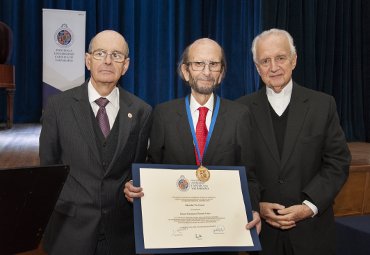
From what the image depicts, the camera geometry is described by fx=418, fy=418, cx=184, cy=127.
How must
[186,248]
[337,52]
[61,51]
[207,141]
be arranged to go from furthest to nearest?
[337,52] < [61,51] < [207,141] < [186,248]

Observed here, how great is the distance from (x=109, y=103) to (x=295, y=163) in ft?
2.79

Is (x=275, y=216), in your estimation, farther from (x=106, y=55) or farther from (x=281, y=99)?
(x=106, y=55)

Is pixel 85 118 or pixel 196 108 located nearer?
pixel 85 118

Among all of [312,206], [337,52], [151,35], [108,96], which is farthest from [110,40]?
[337,52]

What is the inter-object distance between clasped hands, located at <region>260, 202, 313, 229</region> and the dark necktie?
41 centimetres

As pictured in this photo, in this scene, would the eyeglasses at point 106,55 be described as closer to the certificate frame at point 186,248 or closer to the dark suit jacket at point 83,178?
the dark suit jacket at point 83,178

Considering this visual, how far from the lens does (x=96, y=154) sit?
164 centimetres

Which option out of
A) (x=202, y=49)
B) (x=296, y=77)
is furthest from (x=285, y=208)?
(x=296, y=77)

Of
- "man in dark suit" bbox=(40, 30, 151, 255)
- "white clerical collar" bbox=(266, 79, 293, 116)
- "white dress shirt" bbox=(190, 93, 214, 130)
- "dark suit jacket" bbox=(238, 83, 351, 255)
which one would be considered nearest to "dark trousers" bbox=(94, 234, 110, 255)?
"man in dark suit" bbox=(40, 30, 151, 255)

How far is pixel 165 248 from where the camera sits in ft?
4.92

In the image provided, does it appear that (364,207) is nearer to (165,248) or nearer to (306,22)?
(165,248)

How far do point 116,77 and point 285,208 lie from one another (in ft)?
3.04

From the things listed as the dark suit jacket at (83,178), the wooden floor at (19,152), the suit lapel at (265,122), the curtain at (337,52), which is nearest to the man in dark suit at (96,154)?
the dark suit jacket at (83,178)

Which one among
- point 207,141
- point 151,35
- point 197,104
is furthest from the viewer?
point 151,35
